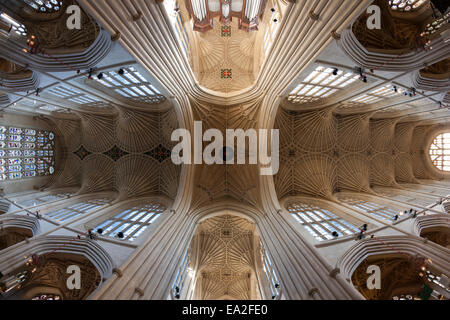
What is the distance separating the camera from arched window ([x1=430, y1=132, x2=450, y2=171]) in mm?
15617

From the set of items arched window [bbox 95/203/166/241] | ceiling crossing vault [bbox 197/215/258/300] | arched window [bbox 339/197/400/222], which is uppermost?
arched window [bbox 339/197/400/222]

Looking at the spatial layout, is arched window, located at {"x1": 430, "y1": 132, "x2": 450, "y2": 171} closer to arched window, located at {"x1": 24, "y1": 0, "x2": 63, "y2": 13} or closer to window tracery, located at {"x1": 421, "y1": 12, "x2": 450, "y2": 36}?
window tracery, located at {"x1": 421, "y1": 12, "x2": 450, "y2": 36}

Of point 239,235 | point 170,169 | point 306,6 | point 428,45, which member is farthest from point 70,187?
point 428,45

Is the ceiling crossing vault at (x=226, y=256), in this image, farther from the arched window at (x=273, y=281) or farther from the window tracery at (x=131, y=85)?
the window tracery at (x=131, y=85)

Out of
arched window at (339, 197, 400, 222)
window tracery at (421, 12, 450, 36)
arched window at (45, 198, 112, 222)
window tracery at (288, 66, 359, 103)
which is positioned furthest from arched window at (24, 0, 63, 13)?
arched window at (339, 197, 400, 222)

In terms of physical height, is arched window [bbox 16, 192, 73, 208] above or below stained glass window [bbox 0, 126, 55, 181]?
below

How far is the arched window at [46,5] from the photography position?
9.12m

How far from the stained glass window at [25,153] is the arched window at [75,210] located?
4.28 metres

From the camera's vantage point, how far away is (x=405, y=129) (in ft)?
54.3

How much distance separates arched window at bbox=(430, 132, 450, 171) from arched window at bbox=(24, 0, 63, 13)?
25914 mm

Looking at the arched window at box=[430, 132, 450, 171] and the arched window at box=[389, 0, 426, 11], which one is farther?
the arched window at box=[430, 132, 450, 171]

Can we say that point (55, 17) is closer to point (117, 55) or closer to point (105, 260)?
point (117, 55)

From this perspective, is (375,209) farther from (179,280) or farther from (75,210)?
(75,210)

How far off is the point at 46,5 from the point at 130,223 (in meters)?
11.3
